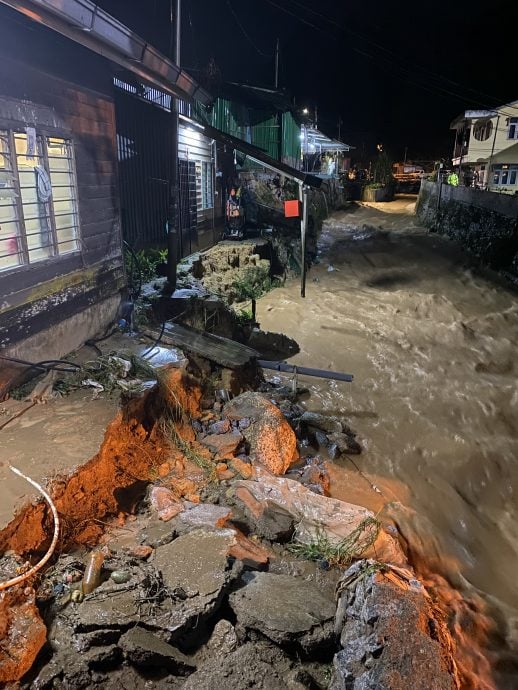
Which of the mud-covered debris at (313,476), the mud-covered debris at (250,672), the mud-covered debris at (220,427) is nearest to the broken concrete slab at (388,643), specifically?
the mud-covered debris at (250,672)

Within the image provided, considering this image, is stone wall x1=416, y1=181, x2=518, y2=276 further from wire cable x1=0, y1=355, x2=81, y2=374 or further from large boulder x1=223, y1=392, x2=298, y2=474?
wire cable x1=0, y1=355, x2=81, y2=374

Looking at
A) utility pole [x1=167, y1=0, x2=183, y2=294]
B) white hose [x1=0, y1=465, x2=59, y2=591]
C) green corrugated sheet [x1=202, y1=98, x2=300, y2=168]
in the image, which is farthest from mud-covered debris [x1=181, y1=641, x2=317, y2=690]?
green corrugated sheet [x1=202, y1=98, x2=300, y2=168]

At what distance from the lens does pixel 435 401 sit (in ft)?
30.9

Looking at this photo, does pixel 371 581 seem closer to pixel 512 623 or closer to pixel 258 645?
pixel 258 645

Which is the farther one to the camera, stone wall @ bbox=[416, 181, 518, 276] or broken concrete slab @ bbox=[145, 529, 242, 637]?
stone wall @ bbox=[416, 181, 518, 276]

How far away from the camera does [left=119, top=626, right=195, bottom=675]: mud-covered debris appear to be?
9.77 feet

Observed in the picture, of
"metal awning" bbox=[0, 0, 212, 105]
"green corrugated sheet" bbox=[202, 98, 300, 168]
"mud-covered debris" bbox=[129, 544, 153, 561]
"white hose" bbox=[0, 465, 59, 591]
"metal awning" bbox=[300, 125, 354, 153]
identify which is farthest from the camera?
"metal awning" bbox=[300, 125, 354, 153]

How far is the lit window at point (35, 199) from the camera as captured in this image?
530 cm

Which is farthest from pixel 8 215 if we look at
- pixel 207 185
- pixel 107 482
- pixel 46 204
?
pixel 207 185

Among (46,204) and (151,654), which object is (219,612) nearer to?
(151,654)

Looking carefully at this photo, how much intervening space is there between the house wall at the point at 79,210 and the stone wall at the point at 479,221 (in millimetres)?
15765

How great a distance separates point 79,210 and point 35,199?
3.00 feet

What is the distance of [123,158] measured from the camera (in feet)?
34.6

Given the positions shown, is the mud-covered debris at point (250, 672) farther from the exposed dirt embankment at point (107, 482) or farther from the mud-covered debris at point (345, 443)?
the mud-covered debris at point (345, 443)
